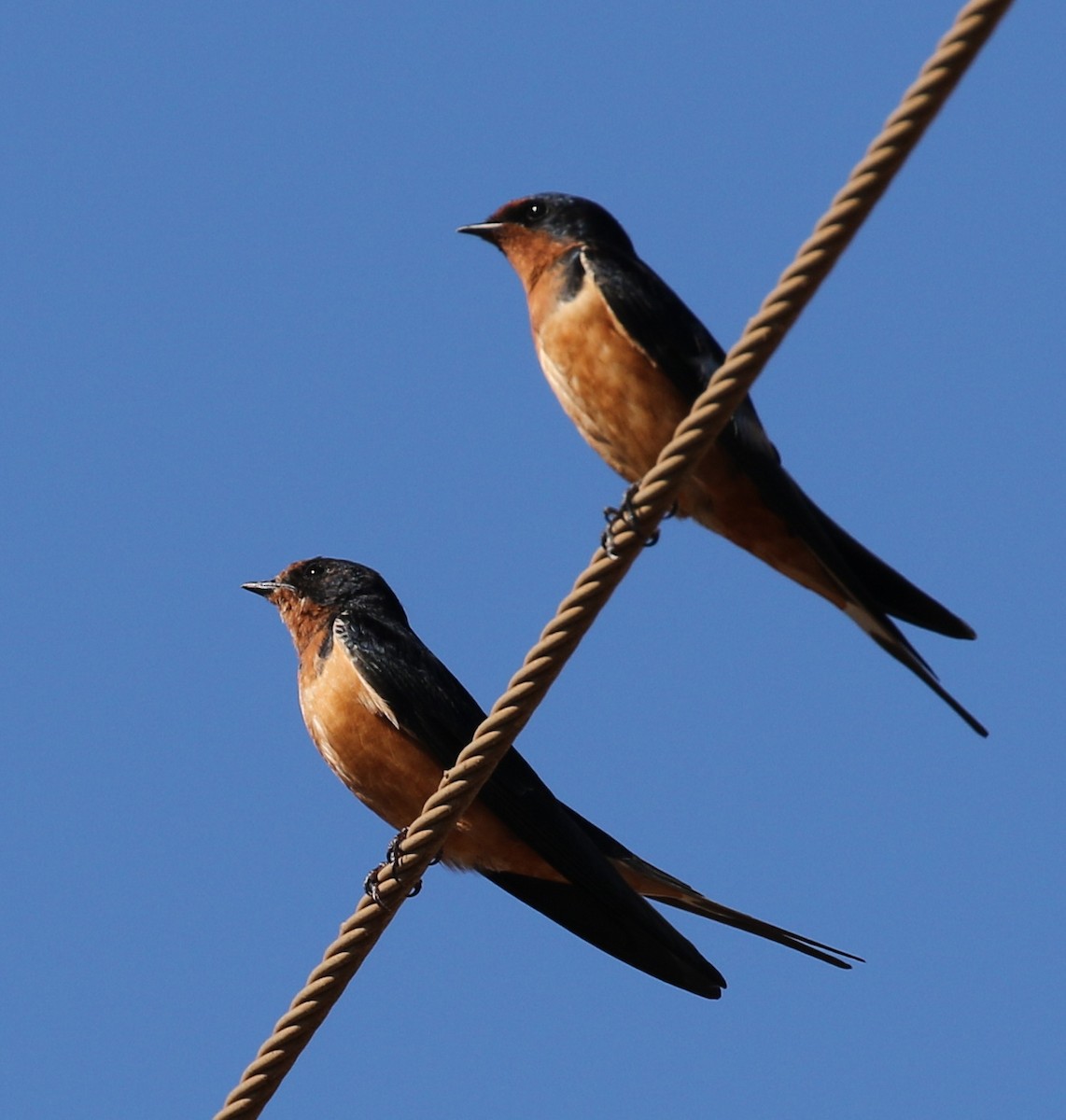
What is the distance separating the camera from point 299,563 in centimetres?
730

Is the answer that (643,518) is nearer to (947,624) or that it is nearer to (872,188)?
(872,188)

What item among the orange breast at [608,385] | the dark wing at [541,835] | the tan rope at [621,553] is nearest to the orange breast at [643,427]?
the orange breast at [608,385]

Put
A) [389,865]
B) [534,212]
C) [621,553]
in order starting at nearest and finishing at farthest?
[621,553] < [389,865] < [534,212]

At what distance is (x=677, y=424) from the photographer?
5883 millimetres

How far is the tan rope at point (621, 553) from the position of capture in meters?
3.46

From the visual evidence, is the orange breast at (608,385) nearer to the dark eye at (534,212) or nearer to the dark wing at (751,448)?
the dark wing at (751,448)

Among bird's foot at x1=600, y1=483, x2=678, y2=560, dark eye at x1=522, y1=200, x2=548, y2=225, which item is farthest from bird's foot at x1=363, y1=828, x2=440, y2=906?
dark eye at x1=522, y1=200, x2=548, y2=225

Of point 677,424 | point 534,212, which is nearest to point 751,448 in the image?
point 677,424

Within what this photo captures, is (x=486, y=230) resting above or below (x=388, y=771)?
above

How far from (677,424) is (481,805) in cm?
127

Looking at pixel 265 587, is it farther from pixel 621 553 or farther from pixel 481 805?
pixel 621 553

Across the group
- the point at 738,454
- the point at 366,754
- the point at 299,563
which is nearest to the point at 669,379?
the point at 738,454

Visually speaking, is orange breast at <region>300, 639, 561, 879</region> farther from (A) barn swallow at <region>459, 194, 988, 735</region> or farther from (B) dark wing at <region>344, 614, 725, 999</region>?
(A) barn swallow at <region>459, 194, 988, 735</region>

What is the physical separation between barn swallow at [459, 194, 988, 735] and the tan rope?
1201 millimetres
